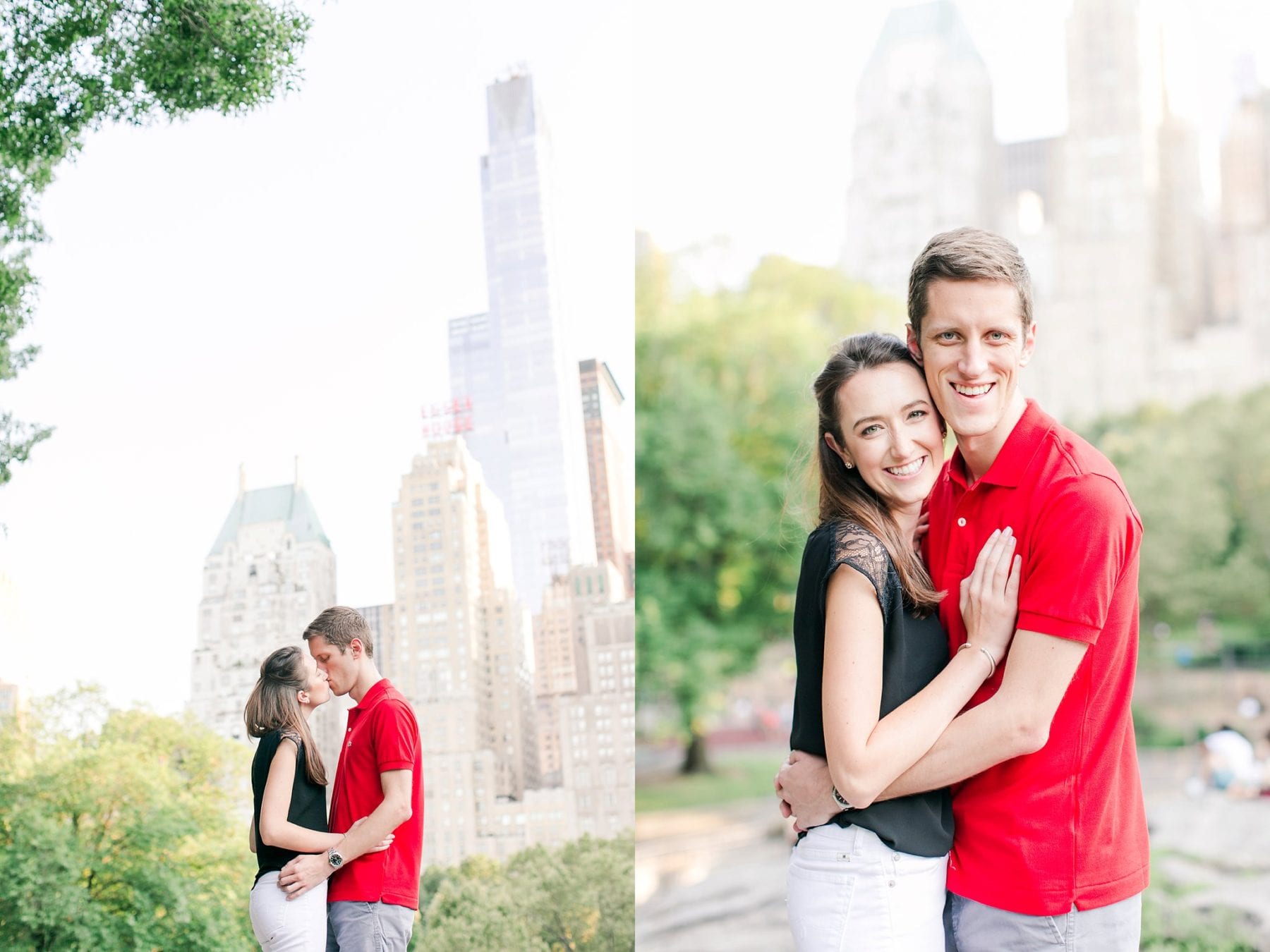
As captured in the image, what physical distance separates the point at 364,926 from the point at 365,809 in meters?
0.26

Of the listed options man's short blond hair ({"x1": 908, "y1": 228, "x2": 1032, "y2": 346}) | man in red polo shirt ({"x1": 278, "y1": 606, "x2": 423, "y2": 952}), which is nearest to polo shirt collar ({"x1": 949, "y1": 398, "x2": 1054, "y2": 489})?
man's short blond hair ({"x1": 908, "y1": 228, "x2": 1032, "y2": 346})

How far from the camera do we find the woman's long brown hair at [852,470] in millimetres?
1616

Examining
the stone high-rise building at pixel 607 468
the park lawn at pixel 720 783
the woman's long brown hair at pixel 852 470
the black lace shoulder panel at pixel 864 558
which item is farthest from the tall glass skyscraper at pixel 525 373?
the park lawn at pixel 720 783

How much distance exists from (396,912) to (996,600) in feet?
6.27

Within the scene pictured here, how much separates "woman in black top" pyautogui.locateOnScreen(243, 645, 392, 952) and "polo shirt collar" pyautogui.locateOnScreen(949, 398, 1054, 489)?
1.81m

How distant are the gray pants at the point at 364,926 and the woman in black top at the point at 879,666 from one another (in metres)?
1.56

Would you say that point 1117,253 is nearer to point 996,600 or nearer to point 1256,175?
point 1256,175

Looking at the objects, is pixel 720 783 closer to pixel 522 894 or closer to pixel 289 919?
pixel 522 894

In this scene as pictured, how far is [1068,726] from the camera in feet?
5.02

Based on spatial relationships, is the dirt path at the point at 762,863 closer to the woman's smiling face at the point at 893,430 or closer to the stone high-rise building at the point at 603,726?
the stone high-rise building at the point at 603,726

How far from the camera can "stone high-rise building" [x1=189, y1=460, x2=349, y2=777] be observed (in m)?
4.44

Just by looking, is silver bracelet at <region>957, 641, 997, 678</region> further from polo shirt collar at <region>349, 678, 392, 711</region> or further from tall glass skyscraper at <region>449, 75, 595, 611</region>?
tall glass skyscraper at <region>449, 75, 595, 611</region>

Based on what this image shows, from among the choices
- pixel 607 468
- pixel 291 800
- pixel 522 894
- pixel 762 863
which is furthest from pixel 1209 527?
pixel 291 800

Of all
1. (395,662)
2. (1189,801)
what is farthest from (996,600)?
(1189,801)
